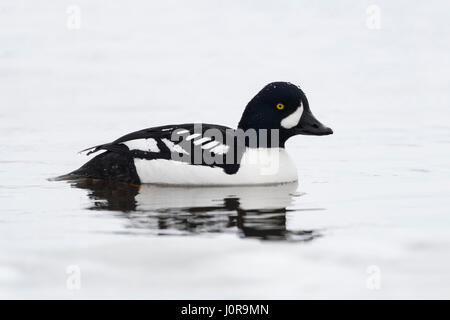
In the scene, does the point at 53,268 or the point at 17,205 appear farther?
the point at 17,205

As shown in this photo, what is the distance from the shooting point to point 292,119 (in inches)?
465

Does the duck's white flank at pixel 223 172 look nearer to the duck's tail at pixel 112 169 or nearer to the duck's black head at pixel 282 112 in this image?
the duck's tail at pixel 112 169

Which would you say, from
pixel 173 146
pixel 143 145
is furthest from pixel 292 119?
pixel 143 145

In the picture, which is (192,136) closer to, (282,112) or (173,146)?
(173,146)

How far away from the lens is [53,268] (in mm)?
7766

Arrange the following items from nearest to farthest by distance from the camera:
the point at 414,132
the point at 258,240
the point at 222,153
A: the point at 258,240
the point at 222,153
the point at 414,132

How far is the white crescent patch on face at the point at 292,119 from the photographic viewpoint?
11.8 meters

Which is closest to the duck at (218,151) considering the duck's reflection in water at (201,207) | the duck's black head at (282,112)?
the duck's black head at (282,112)

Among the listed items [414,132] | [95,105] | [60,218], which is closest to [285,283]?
[60,218]

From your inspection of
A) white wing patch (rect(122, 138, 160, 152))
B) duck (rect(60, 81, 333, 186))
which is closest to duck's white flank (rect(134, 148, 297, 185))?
duck (rect(60, 81, 333, 186))

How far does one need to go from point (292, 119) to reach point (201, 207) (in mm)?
2133

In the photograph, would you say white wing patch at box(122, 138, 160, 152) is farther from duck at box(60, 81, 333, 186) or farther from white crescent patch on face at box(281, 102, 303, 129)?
white crescent patch on face at box(281, 102, 303, 129)
